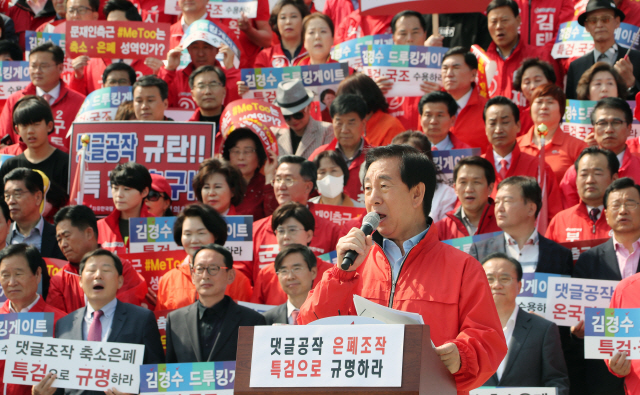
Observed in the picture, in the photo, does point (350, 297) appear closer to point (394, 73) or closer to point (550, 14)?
point (394, 73)

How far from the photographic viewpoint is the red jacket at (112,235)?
7125 mm

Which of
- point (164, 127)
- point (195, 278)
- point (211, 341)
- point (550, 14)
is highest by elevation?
point (550, 14)

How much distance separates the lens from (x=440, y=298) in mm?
3045

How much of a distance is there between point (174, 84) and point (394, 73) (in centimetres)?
256

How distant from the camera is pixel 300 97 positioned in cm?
841

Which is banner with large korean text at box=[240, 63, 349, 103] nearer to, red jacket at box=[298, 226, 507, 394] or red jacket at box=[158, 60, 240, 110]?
red jacket at box=[158, 60, 240, 110]

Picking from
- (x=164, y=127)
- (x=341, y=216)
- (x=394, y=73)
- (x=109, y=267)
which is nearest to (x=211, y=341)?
(x=109, y=267)

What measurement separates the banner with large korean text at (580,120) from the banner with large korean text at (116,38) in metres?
4.63

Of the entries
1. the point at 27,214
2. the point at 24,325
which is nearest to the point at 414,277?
the point at 24,325

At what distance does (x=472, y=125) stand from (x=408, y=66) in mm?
992

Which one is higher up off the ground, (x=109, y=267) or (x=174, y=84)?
(x=174, y=84)

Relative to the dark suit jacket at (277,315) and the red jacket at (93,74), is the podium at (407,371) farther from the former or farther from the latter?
the red jacket at (93,74)

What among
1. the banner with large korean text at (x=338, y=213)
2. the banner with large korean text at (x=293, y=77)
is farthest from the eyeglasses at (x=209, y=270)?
the banner with large korean text at (x=293, y=77)

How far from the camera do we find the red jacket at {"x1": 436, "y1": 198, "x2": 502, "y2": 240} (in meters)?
6.74
